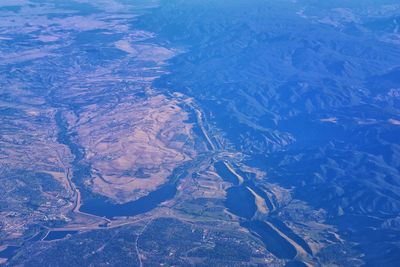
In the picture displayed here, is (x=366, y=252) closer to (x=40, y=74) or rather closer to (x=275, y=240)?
(x=275, y=240)

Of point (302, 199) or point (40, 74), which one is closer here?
point (302, 199)

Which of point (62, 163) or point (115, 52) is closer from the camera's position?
point (62, 163)

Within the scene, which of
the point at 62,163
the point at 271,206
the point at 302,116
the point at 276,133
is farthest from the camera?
the point at 302,116

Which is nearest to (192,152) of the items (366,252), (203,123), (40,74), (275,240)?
(203,123)

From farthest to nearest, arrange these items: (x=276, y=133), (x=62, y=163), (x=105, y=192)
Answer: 1. (x=276, y=133)
2. (x=62, y=163)
3. (x=105, y=192)

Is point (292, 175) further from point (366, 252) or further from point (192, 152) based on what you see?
point (366, 252)

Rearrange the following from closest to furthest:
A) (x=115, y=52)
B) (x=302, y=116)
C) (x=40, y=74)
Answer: (x=302, y=116) → (x=40, y=74) → (x=115, y=52)

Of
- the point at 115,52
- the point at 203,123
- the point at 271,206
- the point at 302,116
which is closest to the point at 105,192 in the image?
the point at 271,206

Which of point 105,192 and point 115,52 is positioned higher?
point 105,192

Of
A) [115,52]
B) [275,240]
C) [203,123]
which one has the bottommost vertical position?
[115,52]
